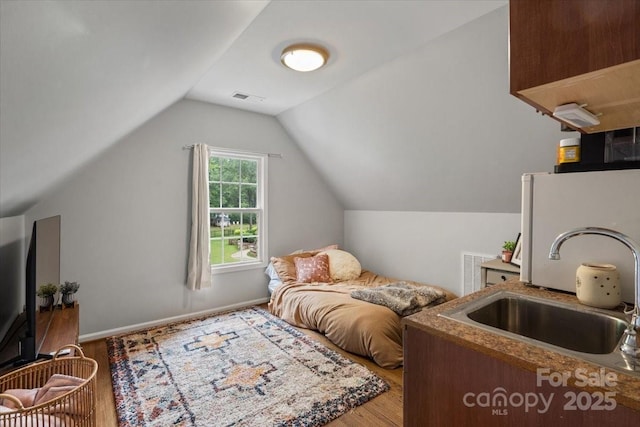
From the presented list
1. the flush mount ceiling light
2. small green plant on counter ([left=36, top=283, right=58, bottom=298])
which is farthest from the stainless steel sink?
small green plant on counter ([left=36, top=283, right=58, bottom=298])

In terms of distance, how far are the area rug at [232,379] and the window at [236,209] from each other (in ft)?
3.37

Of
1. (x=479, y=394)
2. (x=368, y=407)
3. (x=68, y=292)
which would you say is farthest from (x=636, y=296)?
(x=68, y=292)

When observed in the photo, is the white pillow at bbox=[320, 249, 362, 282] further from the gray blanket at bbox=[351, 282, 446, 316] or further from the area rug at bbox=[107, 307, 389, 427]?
the area rug at bbox=[107, 307, 389, 427]

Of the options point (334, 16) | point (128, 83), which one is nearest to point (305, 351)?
point (128, 83)

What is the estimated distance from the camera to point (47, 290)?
7.61 feet

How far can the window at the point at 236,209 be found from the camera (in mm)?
3715

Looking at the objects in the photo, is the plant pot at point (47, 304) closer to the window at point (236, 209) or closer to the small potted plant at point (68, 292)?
the small potted plant at point (68, 292)

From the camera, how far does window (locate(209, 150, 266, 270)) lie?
3715mm

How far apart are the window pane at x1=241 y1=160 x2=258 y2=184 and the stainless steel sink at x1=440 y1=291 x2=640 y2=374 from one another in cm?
328

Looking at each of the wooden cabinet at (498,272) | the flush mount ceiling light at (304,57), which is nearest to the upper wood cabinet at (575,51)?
the flush mount ceiling light at (304,57)

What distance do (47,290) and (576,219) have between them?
11.4 ft

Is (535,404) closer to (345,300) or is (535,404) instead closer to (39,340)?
(345,300)

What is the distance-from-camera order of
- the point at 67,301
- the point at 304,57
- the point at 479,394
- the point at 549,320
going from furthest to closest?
the point at 67,301, the point at 304,57, the point at 549,320, the point at 479,394

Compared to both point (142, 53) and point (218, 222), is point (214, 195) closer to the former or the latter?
point (218, 222)
